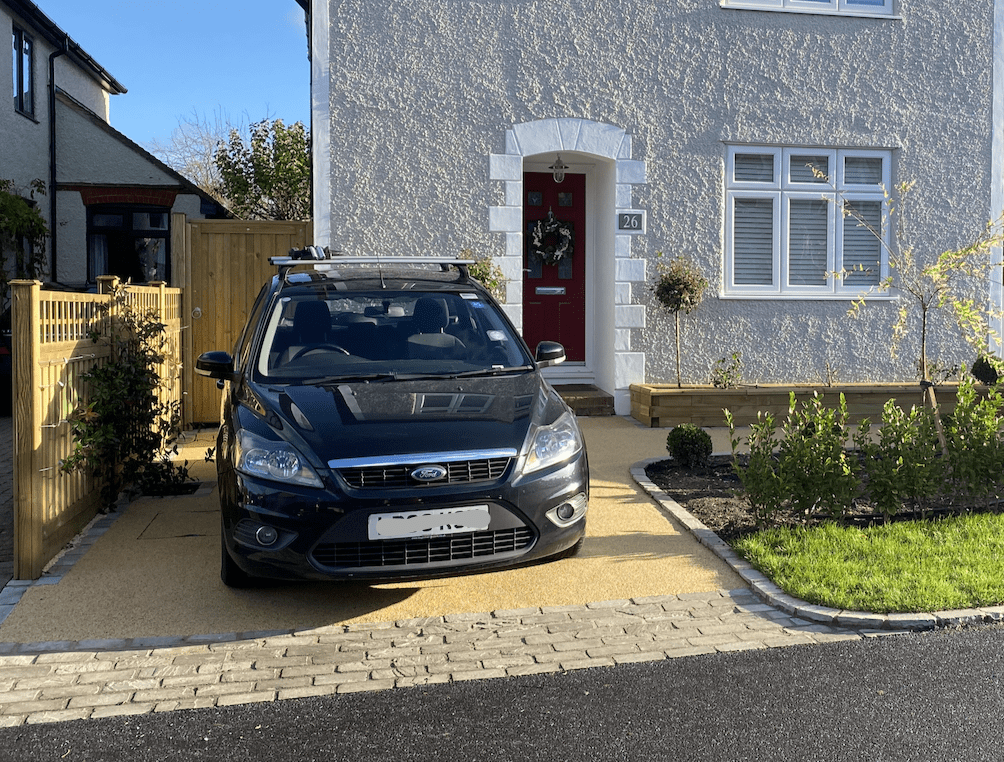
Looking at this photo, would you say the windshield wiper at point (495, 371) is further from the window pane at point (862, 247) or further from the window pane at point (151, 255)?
the window pane at point (151, 255)

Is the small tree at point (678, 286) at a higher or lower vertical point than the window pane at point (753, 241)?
lower

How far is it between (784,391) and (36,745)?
835 centimetres

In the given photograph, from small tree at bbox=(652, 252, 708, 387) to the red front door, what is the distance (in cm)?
126

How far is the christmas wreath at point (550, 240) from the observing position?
37.2 ft

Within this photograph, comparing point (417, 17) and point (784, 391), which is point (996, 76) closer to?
point (784, 391)

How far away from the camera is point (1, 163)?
1560cm

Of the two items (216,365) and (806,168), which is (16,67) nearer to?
(806,168)

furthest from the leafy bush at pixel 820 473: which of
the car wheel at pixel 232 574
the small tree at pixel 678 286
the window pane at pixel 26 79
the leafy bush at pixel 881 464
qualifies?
the window pane at pixel 26 79

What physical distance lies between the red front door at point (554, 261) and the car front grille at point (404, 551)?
7107 mm

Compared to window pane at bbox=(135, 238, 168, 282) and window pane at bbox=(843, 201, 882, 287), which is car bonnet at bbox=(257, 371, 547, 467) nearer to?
window pane at bbox=(843, 201, 882, 287)

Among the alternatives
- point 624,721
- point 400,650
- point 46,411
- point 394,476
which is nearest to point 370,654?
point 400,650

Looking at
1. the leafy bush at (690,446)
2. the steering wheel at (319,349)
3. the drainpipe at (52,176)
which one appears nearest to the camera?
the steering wheel at (319,349)

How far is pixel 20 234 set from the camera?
51.4 ft

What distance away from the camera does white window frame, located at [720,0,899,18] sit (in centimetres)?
1071
